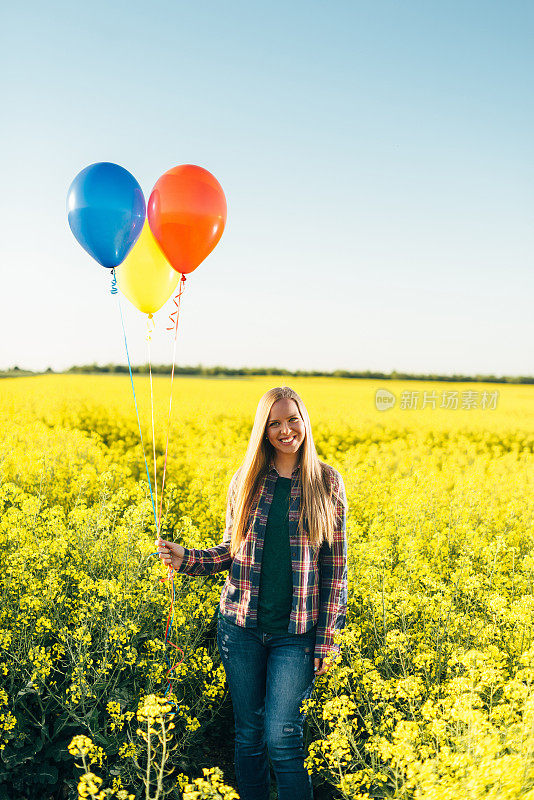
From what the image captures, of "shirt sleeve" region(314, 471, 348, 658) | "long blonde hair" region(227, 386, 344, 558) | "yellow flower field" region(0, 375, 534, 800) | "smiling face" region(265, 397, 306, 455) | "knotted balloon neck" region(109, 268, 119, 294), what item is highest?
"knotted balloon neck" region(109, 268, 119, 294)

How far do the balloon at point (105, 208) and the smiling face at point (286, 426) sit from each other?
4.90 ft

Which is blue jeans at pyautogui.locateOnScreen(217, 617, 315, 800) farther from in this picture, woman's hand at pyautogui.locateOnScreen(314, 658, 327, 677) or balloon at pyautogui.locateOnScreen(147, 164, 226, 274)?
balloon at pyautogui.locateOnScreen(147, 164, 226, 274)

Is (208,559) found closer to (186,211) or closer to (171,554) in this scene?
(171,554)

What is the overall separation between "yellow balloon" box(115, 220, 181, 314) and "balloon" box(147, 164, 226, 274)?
0.79 feet

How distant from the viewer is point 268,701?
2.72 metres

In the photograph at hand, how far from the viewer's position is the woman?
8.91 feet

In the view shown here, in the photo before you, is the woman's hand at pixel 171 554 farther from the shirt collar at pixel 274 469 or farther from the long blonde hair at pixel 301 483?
the shirt collar at pixel 274 469

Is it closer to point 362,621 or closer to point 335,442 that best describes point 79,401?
point 335,442

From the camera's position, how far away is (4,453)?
5945mm

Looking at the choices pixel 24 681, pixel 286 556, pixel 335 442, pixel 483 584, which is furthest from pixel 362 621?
pixel 335 442

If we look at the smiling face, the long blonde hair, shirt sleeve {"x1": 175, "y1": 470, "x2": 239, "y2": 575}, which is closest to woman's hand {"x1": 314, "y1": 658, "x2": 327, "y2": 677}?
the long blonde hair

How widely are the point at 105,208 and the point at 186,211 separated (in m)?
0.46

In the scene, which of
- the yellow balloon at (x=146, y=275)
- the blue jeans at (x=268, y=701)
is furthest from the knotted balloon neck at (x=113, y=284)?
the blue jeans at (x=268, y=701)

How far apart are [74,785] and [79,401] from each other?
1169 centimetres
